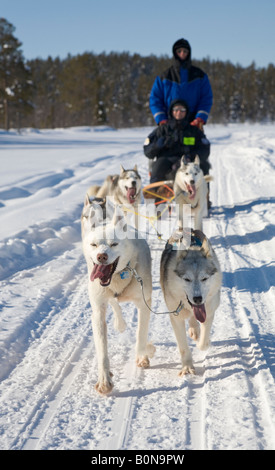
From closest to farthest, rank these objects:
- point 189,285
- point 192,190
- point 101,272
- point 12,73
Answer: point 101,272, point 189,285, point 192,190, point 12,73

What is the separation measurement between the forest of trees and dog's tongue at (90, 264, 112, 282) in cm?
2881

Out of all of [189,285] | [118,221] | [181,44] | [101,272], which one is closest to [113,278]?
[101,272]

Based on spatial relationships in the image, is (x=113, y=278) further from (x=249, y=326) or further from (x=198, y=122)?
(x=198, y=122)

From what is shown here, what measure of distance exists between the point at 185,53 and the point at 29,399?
5.00 m

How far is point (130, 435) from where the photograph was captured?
6.48 ft

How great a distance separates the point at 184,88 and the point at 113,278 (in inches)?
165

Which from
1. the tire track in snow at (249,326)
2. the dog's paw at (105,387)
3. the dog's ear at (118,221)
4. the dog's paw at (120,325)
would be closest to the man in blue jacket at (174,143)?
the tire track in snow at (249,326)

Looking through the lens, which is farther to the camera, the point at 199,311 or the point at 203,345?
the point at 203,345

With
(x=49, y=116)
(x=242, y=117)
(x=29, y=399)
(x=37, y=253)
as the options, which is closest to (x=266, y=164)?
(x=37, y=253)

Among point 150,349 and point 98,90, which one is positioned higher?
point 98,90

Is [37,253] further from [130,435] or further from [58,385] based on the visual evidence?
[130,435]

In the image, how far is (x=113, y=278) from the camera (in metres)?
2.49

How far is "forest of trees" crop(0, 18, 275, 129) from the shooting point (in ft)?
96.8

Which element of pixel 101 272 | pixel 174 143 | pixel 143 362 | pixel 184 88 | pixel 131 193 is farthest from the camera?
pixel 174 143
